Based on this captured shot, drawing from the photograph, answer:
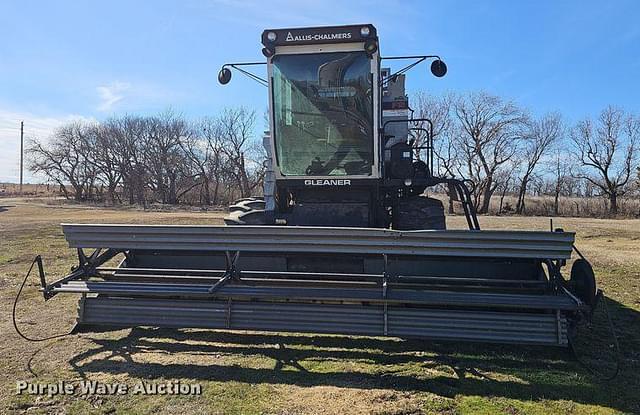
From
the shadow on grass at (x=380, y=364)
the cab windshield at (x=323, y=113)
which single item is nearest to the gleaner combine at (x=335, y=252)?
the cab windshield at (x=323, y=113)

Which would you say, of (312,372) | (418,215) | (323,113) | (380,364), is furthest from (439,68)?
(312,372)

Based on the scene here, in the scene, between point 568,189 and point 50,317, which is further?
point 568,189

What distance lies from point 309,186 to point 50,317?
12.1ft

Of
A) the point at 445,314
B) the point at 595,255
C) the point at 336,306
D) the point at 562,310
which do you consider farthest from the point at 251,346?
the point at 595,255

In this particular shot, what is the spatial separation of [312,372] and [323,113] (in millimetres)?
3178

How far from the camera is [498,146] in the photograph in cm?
4438

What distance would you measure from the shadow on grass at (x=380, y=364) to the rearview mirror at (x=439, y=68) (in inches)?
131

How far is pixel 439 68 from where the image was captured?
6055 millimetres

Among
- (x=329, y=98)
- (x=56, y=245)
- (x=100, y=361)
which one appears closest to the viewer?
(x=100, y=361)

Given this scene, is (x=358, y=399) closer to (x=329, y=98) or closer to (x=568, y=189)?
(x=329, y=98)

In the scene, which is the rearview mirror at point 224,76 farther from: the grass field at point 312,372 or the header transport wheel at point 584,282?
the header transport wheel at point 584,282

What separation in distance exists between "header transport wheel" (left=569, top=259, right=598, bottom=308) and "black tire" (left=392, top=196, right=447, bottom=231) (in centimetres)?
187

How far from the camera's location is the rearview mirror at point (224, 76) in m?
6.22

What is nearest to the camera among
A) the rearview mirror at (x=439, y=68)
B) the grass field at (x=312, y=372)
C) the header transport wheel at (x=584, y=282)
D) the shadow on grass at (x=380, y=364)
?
the grass field at (x=312, y=372)
